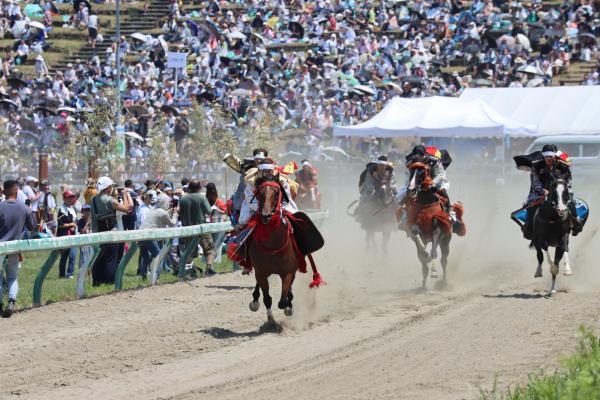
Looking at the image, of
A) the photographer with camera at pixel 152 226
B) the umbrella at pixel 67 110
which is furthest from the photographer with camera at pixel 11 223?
the umbrella at pixel 67 110

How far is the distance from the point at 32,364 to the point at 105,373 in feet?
3.21

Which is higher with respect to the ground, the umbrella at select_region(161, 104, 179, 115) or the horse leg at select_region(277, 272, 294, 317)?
the umbrella at select_region(161, 104, 179, 115)

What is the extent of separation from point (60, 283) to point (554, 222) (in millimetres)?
7886

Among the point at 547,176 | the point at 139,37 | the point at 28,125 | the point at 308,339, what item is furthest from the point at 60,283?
the point at 139,37

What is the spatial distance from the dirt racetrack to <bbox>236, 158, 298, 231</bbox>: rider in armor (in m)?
1.36

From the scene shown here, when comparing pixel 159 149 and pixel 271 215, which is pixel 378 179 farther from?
pixel 159 149

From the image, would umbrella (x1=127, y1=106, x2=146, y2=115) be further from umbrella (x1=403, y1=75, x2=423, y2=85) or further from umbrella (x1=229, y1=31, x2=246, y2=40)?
umbrella (x1=403, y1=75, x2=423, y2=85)

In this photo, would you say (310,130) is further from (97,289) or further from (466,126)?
(97,289)

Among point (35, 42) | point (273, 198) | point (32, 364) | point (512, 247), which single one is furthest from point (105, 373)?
point (35, 42)

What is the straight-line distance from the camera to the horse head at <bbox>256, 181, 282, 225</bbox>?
13344 mm

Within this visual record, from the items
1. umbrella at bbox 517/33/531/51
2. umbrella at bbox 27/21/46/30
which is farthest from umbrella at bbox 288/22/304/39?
umbrella at bbox 27/21/46/30

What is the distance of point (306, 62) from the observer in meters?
43.6

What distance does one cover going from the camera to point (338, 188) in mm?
34656

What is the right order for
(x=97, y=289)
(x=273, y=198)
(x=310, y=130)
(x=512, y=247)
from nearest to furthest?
(x=273, y=198)
(x=97, y=289)
(x=512, y=247)
(x=310, y=130)
